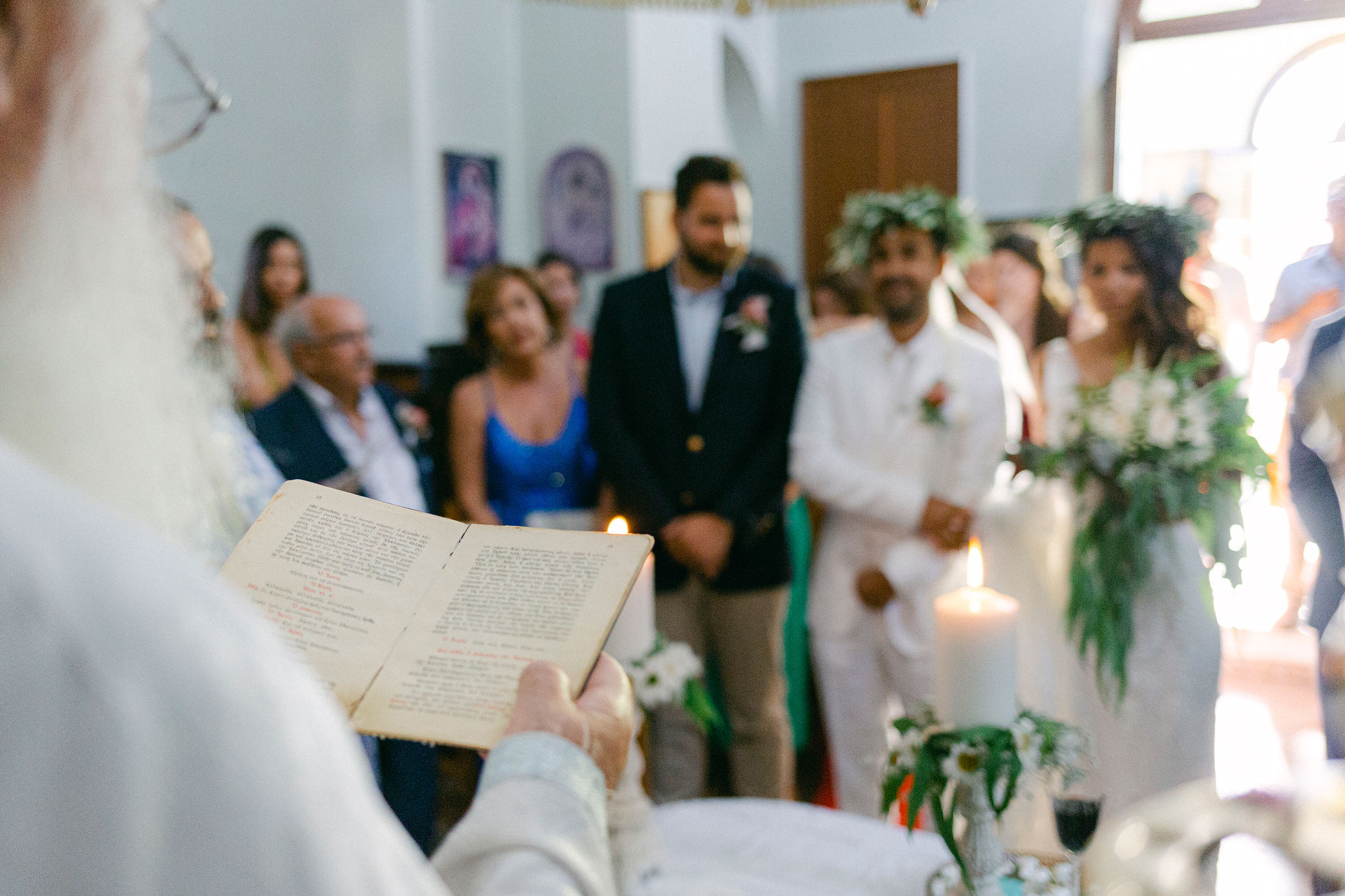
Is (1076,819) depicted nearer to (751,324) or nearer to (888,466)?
(888,466)

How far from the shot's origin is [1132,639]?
2.73 metres

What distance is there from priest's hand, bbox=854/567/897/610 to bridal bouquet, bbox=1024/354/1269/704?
546mm

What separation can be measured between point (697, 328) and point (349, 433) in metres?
1.07

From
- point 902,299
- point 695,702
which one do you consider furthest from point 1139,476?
point 695,702

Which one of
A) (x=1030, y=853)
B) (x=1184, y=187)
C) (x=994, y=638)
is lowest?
(x=1030, y=853)

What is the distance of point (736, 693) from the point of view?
131 inches

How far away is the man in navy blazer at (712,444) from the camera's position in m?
3.28

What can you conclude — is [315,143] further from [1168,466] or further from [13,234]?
[13,234]

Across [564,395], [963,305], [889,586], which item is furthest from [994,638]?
[963,305]

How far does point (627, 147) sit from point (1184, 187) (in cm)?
373

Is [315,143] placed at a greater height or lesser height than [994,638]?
greater

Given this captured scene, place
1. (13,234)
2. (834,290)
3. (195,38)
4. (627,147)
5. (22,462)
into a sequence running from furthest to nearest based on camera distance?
1. (627,147)
2. (195,38)
3. (834,290)
4. (13,234)
5. (22,462)

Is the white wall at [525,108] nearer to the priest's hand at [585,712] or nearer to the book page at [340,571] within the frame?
the book page at [340,571]

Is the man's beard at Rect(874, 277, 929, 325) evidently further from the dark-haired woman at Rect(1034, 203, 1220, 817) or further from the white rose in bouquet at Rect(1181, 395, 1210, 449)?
the white rose in bouquet at Rect(1181, 395, 1210, 449)
